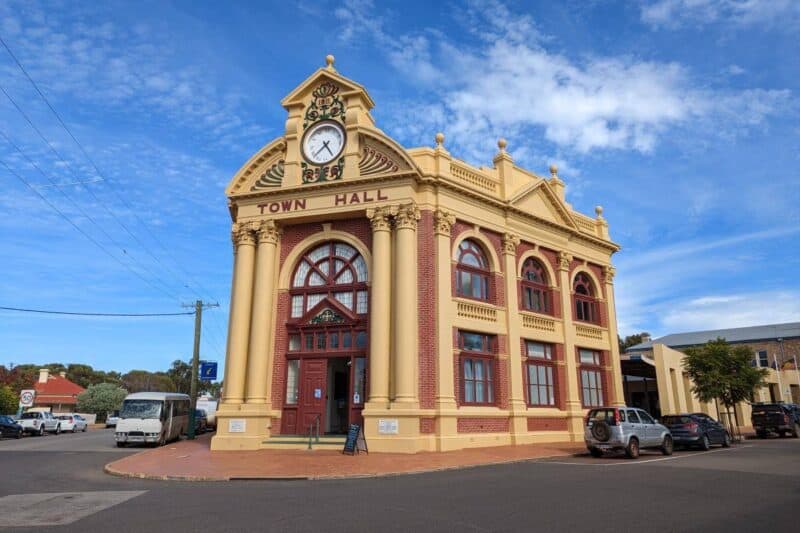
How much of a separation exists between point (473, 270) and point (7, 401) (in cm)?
4711

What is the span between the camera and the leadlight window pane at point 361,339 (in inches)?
845

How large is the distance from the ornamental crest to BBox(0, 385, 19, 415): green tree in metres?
43.5

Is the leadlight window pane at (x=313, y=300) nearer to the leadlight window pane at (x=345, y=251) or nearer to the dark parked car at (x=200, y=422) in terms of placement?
the leadlight window pane at (x=345, y=251)

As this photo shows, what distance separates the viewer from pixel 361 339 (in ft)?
70.8

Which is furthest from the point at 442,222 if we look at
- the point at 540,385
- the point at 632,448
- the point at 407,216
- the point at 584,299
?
the point at 584,299

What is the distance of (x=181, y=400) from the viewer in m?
29.5

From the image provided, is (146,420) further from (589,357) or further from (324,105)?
(589,357)

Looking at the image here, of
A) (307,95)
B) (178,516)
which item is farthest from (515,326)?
(178,516)

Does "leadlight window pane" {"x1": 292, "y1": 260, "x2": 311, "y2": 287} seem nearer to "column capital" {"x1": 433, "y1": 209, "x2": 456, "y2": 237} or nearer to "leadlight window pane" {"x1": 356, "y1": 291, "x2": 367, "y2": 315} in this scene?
"leadlight window pane" {"x1": 356, "y1": 291, "x2": 367, "y2": 315}

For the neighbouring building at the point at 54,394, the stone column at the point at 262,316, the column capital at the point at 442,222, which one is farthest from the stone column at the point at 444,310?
the neighbouring building at the point at 54,394

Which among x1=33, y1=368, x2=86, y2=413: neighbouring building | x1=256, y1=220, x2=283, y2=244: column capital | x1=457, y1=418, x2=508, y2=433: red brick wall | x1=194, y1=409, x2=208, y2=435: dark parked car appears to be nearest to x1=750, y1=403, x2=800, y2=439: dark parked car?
x1=457, y1=418, x2=508, y2=433: red brick wall

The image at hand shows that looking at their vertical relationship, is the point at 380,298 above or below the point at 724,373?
above

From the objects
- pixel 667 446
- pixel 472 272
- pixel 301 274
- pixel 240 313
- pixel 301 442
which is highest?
pixel 472 272

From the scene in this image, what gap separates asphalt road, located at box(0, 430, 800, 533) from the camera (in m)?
8.08
